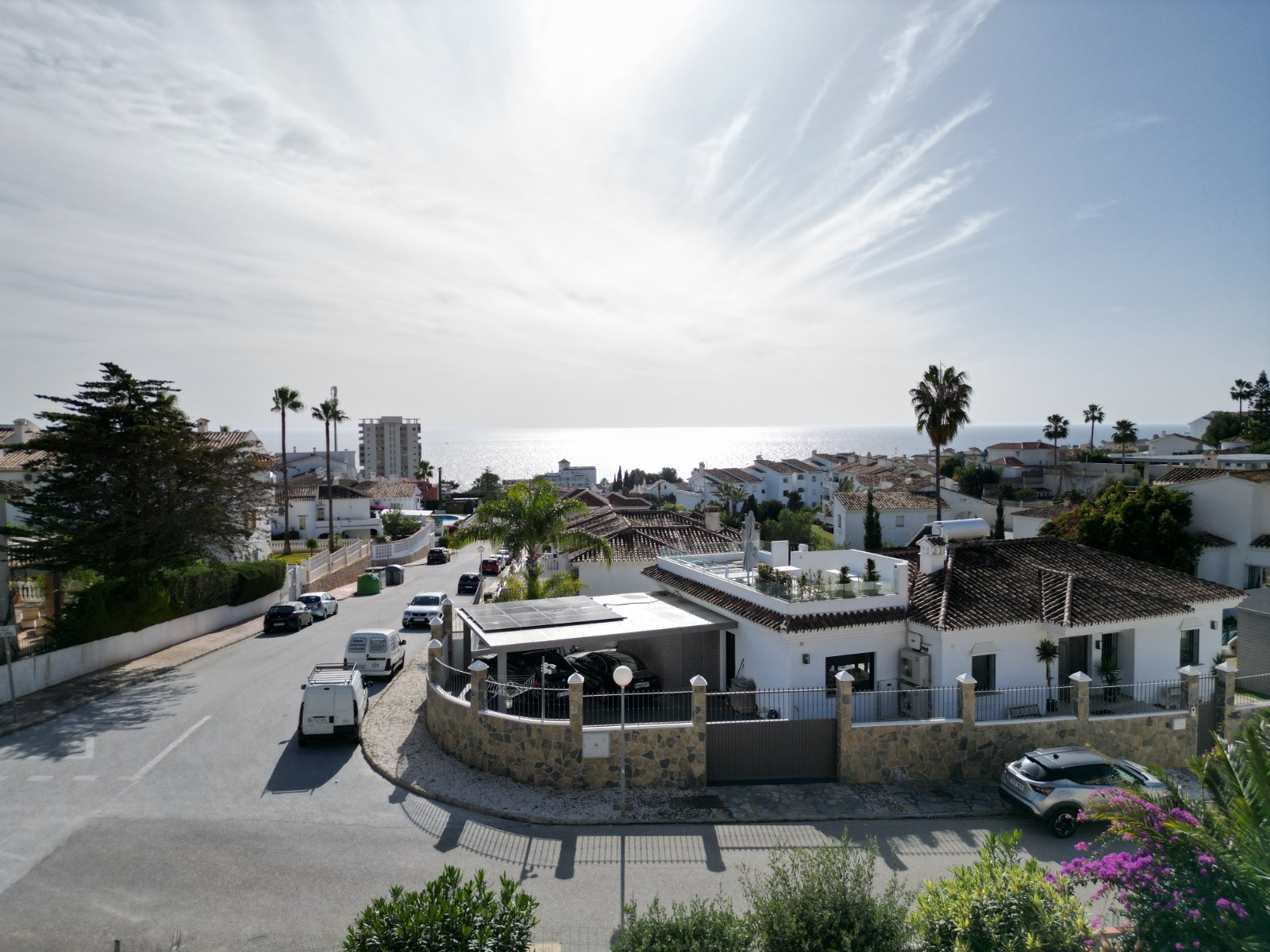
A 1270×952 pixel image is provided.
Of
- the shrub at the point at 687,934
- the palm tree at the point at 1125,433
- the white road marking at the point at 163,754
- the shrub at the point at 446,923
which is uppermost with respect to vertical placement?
the palm tree at the point at 1125,433

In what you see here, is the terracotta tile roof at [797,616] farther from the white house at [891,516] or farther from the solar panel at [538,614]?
the white house at [891,516]

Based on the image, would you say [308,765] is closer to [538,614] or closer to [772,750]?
[538,614]

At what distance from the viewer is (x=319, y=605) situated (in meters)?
37.0

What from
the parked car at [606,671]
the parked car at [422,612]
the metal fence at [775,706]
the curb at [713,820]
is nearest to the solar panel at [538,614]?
the parked car at [606,671]

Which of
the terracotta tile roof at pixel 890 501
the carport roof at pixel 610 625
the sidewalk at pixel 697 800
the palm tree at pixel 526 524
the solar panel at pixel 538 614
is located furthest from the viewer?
the terracotta tile roof at pixel 890 501

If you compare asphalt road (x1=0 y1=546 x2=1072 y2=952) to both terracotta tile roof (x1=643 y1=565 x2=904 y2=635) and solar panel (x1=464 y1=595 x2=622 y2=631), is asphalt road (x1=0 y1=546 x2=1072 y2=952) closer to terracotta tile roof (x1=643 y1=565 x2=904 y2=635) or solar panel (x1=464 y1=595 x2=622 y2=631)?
solar panel (x1=464 y1=595 x2=622 y2=631)

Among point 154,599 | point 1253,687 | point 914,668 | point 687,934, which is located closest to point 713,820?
point 687,934

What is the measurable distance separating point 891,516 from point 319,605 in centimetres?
4938

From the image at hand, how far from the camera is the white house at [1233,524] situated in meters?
34.5

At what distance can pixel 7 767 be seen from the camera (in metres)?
16.8

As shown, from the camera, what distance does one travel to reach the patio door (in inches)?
793

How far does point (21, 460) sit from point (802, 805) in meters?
38.9

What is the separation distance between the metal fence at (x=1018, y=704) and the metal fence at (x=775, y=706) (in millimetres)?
3532

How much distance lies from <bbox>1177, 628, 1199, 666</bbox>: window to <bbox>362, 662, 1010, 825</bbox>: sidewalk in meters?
9.44
